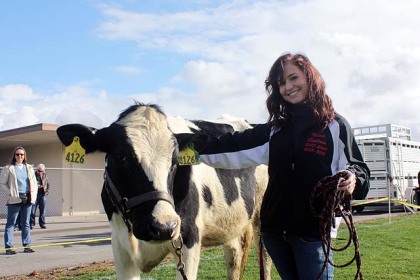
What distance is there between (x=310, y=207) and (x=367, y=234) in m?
10.9

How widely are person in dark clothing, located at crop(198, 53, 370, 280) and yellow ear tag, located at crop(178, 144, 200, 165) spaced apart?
79cm

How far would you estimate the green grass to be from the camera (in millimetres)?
8078

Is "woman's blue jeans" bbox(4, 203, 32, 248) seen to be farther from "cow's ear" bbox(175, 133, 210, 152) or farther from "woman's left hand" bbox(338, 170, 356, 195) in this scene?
"woman's left hand" bbox(338, 170, 356, 195)

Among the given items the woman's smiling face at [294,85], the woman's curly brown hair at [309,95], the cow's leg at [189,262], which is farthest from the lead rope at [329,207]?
the cow's leg at [189,262]

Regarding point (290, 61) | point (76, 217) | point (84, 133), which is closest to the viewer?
point (290, 61)

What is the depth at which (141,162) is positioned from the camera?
4012 mm

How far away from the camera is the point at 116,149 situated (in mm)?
4207

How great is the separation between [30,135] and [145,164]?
2089cm

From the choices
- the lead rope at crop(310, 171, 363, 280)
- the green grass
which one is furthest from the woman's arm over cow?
the green grass

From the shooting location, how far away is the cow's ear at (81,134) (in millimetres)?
4531

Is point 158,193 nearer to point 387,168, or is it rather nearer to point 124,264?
point 124,264

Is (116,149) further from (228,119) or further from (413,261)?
(413,261)

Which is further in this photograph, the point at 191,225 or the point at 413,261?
the point at 413,261

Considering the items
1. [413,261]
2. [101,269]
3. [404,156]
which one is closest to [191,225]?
[101,269]
